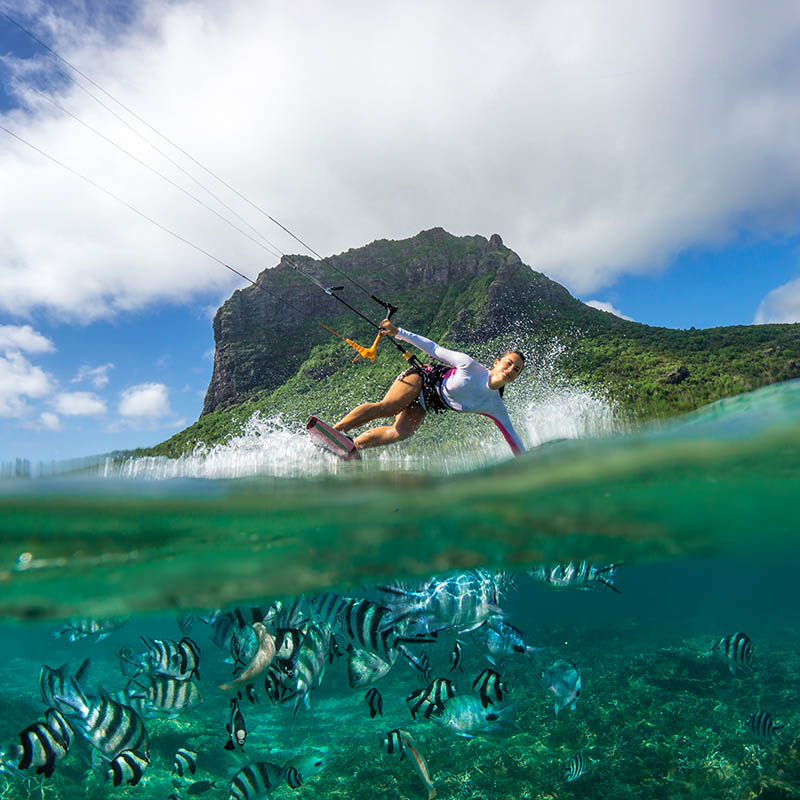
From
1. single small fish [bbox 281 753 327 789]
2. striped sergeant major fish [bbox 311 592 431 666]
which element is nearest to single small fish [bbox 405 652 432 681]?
striped sergeant major fish [bbox 311 592 431 666]

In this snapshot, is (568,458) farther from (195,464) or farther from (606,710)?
(606,710)

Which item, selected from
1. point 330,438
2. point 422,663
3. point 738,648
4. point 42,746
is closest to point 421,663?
point 422,663

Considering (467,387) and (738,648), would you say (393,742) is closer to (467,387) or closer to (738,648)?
(467,387)

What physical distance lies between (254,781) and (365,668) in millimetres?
1752

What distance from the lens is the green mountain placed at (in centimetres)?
5156

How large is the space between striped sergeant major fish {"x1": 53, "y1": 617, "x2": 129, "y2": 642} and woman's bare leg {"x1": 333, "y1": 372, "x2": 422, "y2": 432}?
6.83 meters

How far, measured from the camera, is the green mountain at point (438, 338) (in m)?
51.6

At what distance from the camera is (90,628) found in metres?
10.2

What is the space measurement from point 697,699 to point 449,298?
83.3m

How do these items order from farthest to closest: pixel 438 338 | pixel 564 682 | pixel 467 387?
pixel 438 338
pixel 564 682
pixel 467 387

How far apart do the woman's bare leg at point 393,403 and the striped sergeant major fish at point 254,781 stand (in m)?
4.15

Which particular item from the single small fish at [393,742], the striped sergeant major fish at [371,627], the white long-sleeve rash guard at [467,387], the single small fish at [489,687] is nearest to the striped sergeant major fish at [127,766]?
the striped sergeant major fish at [371,627]

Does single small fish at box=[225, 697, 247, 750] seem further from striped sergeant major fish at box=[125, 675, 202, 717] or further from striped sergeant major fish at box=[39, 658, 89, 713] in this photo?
striped sergeant major fish at box=[39, 658, 89, 713]

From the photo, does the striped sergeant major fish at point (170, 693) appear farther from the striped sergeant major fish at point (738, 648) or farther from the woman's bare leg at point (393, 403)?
the striped sergeant major fish at point (738, 648)
